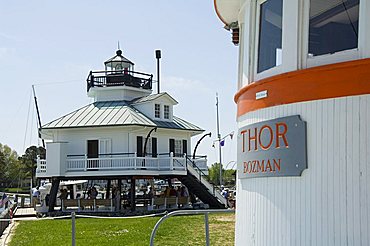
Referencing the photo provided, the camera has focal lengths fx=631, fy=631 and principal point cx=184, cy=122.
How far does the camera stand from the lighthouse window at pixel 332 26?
6922mm

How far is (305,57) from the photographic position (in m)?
7.40

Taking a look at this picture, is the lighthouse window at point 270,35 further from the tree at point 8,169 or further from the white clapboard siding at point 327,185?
the tree at point 8,169

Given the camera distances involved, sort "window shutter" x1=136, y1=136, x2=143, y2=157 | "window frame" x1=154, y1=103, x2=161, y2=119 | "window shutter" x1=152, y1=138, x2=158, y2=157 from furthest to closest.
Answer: "window frame" x1=154, y1=103, x2=161, y2=119
"window shutter" x1=152, y1=138, x2=158, y2=157
"window shutter" x1=136, y1=136, x2=143, y2=157

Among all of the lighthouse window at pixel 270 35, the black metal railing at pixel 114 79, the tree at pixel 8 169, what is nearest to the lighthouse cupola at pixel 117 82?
the black metal railing at pixel 114 79

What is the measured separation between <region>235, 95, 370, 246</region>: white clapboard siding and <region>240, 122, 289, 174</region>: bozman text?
0.50ft

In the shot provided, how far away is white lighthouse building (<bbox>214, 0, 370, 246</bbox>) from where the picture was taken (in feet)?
21.8

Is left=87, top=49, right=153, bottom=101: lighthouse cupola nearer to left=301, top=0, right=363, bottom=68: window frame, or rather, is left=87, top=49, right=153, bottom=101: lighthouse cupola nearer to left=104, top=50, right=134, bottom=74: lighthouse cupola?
left=104, top=50, right=134, bottom=74: lighthouse cupola

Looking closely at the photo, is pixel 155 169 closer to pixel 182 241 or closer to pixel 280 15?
pixel 182 241

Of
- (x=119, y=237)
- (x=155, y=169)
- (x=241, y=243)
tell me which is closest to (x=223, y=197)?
(x=155, y=169)

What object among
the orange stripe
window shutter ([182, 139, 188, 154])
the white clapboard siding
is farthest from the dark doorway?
the white clapboard siding

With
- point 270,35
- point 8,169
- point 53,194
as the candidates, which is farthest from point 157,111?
point 8,169

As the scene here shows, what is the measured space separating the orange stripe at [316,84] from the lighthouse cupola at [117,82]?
126ft

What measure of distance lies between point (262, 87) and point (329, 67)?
124cm

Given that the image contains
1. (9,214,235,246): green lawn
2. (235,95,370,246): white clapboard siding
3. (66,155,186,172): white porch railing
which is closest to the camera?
(235,95,370,246): white clapboard siding
